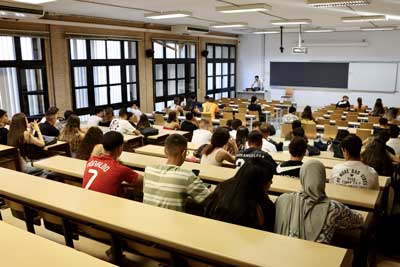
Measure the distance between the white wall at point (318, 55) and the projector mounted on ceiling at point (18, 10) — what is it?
11.4m

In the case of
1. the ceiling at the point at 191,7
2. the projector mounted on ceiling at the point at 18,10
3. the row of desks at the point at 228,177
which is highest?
the ceiling at the point at 191,7

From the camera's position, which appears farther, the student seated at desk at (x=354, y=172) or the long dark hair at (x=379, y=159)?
the long dark hair at (x=379, y=159)

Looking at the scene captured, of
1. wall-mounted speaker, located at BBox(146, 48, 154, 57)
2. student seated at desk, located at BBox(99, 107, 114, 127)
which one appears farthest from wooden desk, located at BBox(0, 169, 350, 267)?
wall-mounted speaker, located at BBox(146, 48, 154, 57)

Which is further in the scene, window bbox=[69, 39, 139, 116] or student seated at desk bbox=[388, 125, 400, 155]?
window bbox=[69, 39, 139, 116]

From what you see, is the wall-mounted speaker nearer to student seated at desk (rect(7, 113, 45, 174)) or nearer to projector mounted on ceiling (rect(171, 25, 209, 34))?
projector mounted on ceiling (rect(171, 25, 209, 34))

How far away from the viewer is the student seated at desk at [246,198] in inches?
88.2

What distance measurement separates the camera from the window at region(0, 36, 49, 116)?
7707 millimetres

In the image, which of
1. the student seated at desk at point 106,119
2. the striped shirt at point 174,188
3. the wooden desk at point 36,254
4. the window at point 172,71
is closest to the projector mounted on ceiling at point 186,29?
the window at point 172,71

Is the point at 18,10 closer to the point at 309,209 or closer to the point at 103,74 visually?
the point at 103,74

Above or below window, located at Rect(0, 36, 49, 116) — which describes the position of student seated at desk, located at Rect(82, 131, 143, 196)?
below

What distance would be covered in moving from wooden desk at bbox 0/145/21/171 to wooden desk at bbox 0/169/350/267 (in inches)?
85.0

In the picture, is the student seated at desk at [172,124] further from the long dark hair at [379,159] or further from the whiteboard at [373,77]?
the whiteboard at [373,77]

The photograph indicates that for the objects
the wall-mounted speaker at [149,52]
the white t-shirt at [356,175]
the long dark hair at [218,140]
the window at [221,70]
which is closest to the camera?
the white t-shirt at [356,175]

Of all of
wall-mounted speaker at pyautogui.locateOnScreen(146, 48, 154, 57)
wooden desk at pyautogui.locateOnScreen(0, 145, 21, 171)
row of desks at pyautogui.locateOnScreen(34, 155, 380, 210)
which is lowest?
wooden desk at pyautogui.locateOnScreen(0, 145, 21, 171)
